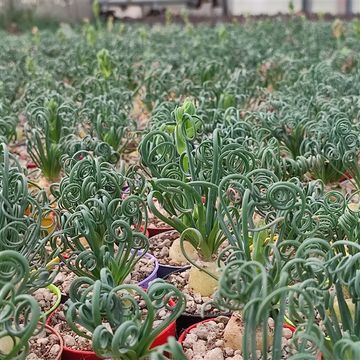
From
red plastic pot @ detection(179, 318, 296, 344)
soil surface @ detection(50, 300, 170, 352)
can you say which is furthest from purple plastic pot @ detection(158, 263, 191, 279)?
red plastic pot @ detection(179, 318, 296, 344)

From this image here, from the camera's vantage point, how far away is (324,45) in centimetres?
630

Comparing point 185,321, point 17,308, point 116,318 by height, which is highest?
point 17,308

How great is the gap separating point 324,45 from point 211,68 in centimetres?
231

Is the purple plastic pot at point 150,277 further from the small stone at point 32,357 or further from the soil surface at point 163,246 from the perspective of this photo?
the small stone at point 32,357

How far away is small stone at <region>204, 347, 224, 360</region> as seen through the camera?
5.65 ft

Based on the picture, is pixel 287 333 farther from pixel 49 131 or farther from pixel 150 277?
pixel 49 131

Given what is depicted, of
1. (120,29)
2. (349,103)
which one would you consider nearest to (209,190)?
(349,103)

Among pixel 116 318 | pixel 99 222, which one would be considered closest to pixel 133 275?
pixel 99 222

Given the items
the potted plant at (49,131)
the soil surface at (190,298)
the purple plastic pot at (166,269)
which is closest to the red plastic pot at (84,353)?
the soil surface at (190,298)

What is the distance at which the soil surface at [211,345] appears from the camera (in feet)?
5.64

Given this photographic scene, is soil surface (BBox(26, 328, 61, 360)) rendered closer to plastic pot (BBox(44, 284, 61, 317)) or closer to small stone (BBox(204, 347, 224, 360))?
plastic pot (BBox(44, 284, 61, 317))

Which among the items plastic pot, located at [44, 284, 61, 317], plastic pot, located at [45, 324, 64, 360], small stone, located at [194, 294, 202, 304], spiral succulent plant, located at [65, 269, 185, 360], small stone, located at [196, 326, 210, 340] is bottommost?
small stone, located at [194, 294, 202, 304]

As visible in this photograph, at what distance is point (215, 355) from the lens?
5.66 ft

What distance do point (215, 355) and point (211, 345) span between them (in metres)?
0.05
